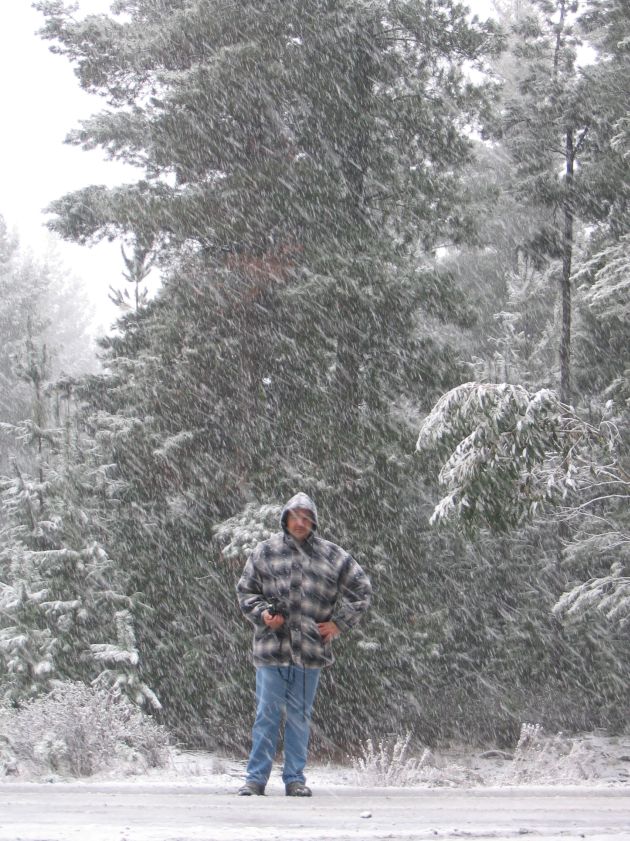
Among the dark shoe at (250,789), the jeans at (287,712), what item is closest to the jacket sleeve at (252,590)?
the jeans at (287,712)

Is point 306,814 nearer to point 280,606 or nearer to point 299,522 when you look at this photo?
point 280,606

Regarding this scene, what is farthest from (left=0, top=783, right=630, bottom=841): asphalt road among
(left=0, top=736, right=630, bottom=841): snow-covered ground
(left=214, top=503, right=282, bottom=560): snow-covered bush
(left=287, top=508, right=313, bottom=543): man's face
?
(left=214, top=503, right=282, bottom=560): snow-covered bush

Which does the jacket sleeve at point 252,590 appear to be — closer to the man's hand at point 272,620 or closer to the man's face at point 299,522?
the man's hand at point 272,620

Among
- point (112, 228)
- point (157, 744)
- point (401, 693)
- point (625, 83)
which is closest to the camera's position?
point (157, 744)

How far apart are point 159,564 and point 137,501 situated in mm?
1218

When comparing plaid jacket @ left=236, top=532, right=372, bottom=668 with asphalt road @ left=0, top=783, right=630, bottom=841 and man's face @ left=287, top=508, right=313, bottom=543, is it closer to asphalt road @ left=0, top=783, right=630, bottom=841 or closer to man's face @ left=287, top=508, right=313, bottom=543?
man's face @ left=287, top=508, right=313, bottom=543

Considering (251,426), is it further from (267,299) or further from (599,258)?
(599,258)

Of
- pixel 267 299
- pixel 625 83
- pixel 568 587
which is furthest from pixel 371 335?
pixel 625 83

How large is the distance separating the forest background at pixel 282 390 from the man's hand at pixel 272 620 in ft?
25.9

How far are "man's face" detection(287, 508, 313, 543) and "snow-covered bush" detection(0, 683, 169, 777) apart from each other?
2.72 m

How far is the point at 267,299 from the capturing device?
53.0ft

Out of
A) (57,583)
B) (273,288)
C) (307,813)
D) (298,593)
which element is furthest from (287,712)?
(273,288)

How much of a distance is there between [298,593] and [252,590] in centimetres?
27

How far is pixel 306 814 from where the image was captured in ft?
14.3
